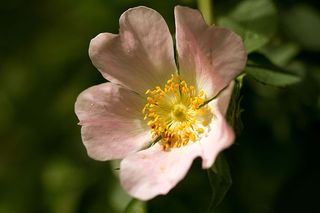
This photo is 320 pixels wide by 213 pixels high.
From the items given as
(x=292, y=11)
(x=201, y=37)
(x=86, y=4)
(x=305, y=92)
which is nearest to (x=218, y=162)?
(x=201, y=37)

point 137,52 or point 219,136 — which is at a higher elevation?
point 137,52

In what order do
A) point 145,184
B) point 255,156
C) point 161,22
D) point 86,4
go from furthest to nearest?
point 86,4 < point 255,156 < point 161,22 < point 145,184

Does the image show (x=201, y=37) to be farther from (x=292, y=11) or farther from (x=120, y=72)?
(x=292, y=11)

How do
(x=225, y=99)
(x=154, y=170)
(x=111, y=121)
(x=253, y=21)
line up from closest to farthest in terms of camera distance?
(x=225, y=99), (x=154, y=170), (x=111, y=121), (x=253, y=21)

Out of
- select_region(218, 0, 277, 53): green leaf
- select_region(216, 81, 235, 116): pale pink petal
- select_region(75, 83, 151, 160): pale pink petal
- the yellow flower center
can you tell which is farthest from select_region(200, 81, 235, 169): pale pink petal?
select_region(218, 0, 277, 53): green leaf

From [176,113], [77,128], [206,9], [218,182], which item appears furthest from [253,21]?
[77,128]

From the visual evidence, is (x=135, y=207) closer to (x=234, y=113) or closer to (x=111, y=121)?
(x=111, y=121)

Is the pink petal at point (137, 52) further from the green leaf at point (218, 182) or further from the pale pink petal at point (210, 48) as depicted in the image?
the green leaf at point (218, 182)
